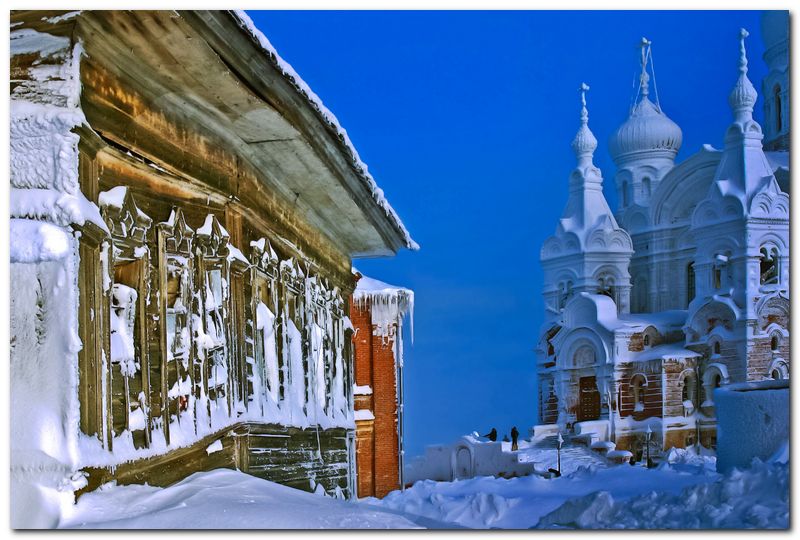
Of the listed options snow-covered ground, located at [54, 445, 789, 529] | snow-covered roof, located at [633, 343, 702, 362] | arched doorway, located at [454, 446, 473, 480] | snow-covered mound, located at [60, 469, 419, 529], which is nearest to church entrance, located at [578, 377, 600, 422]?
snow-covered roof, located at [633, 343, 702, 362]

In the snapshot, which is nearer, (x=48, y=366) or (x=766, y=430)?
(x=48, y=366)

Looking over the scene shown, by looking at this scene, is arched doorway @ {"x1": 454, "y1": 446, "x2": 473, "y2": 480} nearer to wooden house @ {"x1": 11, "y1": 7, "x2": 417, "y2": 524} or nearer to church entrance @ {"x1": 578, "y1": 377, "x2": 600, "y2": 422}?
church entrance @ {"x1": 578, "y1": 377, "x2": 600, "y2": 422}

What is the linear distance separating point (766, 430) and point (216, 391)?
4.72 meters

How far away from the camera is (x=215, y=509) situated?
5.76 m

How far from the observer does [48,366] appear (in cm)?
541

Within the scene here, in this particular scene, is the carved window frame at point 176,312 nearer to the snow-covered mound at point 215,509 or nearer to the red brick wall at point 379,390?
the snow-covered mound at point 215,509

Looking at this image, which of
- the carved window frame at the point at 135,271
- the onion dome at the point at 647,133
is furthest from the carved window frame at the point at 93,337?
the onion dome at the point at 647,133

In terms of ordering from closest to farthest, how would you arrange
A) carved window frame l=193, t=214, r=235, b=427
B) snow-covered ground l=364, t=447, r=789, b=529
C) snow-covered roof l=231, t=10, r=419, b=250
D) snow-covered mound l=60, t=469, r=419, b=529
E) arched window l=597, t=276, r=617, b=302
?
1. snow-covered mound l=60, t=469, r=419, b=529
2. snow-covered roof l=231, t=10, r=419, b=250
3. snow-covered ground l=364, t=447, r=789, b=529
4. carved window frame l=193, t=214, r=235, b=427
5. arched window l=597, t=276, r=617, b=302

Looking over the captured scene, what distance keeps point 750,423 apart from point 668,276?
43019mm

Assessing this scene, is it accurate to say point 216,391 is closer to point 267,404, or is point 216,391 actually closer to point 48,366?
point 267,404

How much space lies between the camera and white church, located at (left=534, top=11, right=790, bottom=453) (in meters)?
44.7

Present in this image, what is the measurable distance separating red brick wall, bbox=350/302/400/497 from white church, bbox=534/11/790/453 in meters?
23.9

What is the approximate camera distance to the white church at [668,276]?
44.7 metres

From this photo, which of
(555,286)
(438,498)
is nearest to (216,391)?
(438,498)
